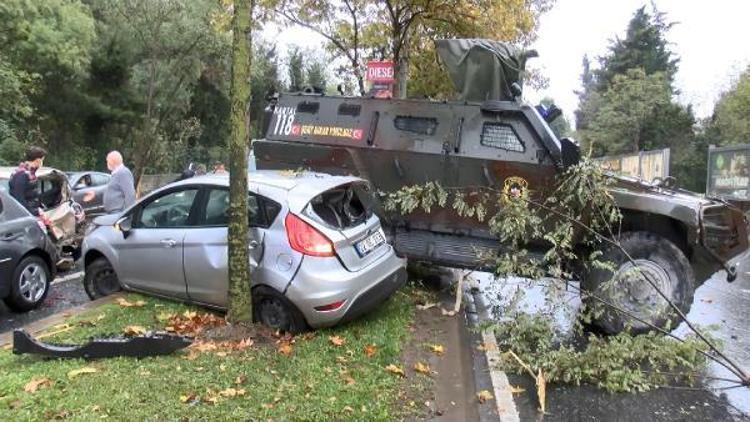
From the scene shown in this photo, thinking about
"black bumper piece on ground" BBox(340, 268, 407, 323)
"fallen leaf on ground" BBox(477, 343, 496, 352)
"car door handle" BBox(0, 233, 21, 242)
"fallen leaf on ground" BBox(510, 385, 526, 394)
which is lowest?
"fallen leaf on ground" BBox(510, 385, 526, 394)

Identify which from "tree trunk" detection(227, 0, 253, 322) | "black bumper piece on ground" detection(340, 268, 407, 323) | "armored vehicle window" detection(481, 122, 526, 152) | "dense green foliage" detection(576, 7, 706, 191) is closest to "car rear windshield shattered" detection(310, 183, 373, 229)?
"black bumper piece on ground" detection(340, 268, 407, 323)

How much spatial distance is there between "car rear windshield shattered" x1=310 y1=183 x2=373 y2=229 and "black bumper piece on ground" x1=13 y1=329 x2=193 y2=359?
1.78 m

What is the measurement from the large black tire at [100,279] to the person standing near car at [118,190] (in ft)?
5.85

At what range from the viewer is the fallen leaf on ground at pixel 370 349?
5928 millimetres

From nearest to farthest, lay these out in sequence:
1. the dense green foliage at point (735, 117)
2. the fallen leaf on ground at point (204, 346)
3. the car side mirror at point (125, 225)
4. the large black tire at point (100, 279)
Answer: the fallen leaf on ground at point (204, 346)
the car side mirror at point (125, 225)
the large black tire at point (100, 279)
the dense green foliage at point (735, 117)

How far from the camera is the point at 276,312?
6383 millimetres

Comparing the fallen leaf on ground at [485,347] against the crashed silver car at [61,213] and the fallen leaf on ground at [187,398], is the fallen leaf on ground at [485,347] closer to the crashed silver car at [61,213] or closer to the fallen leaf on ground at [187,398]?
the fallen leaf on ground at [187,398]

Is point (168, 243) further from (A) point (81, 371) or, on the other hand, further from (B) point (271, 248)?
(A) point (81, 371)

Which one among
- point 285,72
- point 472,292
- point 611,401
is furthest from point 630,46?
point 611,401

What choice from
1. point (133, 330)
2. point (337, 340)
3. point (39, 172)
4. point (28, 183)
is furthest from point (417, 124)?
point (39, 172)

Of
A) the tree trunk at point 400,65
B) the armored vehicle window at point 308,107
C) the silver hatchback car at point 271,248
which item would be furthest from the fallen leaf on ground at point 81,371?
the tree trunk at point 400,65

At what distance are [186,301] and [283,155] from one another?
3.10 metres

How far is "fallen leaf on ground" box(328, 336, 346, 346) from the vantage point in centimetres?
605

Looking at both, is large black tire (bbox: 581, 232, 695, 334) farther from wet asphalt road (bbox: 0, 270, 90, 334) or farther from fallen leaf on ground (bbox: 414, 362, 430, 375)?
wet asphalt road (bbox: 0, 270, 90, 334)
